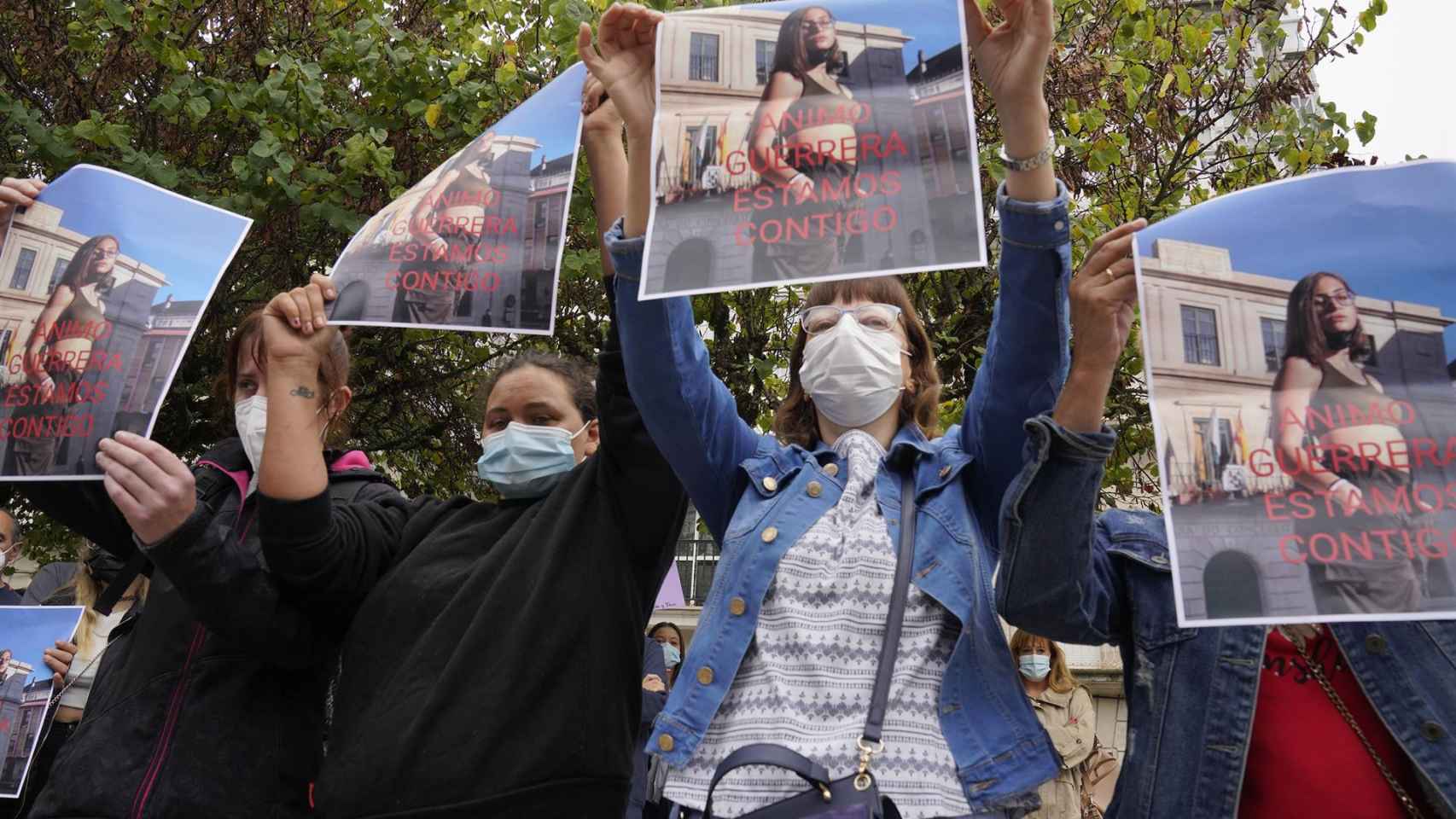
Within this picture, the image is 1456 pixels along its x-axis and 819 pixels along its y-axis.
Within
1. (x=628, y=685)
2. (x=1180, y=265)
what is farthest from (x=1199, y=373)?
(x=628, y=685)

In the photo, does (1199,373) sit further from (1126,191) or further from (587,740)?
(1126,191)

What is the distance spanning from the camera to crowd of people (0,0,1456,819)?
228cm

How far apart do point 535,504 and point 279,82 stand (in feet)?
12.9

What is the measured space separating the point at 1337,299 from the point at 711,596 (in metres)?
1.23

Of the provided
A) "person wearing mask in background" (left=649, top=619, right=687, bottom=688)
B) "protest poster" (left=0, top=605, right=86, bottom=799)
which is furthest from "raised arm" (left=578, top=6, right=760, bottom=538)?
"person wearing mask in background" (left=649, top=619, right=687, bottom=688)

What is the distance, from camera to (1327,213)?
87.8 inches

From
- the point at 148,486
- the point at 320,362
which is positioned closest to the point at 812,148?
the point at 320,362

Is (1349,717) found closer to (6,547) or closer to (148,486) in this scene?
(148,486)

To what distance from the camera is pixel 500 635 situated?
280cm

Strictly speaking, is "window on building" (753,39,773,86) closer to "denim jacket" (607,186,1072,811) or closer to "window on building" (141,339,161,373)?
"denim jacket" (607,186,1072,811)

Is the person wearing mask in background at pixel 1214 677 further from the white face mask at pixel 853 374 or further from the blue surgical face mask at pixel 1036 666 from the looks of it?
the blue surgical face mask at pixel 1036 666

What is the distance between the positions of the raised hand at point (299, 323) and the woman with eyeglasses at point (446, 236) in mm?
185

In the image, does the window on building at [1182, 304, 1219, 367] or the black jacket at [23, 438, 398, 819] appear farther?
the black jacket at [23, 438, 398, 819]

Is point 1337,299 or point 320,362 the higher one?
point 320,362
